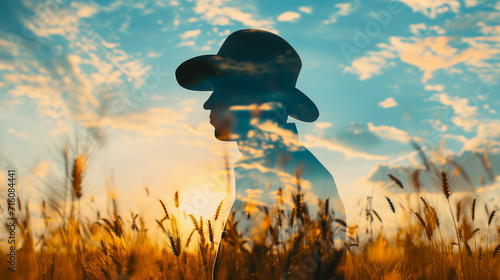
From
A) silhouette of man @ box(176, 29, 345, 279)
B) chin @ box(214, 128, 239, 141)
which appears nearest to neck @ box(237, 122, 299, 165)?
silhouette of man @ box(176, 29, 345, 279)

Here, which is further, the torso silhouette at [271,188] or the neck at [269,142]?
the neck at [269,142]

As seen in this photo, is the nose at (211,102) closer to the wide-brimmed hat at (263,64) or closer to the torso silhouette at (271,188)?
the wide-brimmed hat at (263,64)

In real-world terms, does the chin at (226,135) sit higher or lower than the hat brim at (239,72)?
lower

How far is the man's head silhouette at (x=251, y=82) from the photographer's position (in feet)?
6.98

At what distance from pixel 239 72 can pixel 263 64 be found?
24 centimetres

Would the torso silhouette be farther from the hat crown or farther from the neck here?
the hat crown

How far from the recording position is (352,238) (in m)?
3.19

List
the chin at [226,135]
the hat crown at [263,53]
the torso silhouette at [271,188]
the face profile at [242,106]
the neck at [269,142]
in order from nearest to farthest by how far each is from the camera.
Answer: the torso silhouette at [271,188] → the neck at [269,142] → the face profile at [242,106] → the chin at [226,135] → the hat crown at [263,53]

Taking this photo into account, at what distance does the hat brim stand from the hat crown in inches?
1.9

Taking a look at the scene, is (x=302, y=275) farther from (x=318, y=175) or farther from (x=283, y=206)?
(x=318, y=175)

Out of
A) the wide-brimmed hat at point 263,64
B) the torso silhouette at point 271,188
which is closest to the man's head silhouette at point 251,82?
the wide-brimmed hat at point 263,64

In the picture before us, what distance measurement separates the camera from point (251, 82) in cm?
219

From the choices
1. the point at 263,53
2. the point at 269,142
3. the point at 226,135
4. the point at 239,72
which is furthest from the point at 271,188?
the point at 263,53

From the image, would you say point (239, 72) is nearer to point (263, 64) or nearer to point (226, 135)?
point (263, 64)
